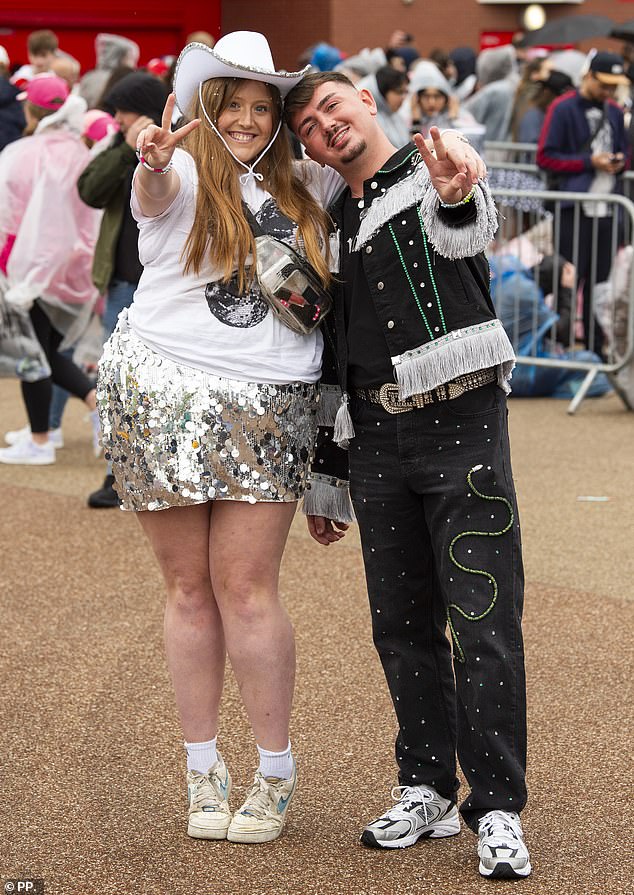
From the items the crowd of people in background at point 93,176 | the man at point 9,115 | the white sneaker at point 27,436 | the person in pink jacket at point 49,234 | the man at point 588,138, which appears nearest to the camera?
the crowd of people in background at point 93,176

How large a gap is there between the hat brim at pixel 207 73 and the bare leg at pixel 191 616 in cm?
97

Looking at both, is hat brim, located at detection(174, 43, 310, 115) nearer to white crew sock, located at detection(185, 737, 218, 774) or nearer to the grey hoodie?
white crew sock, located at detection(185, 737, 218, 774)

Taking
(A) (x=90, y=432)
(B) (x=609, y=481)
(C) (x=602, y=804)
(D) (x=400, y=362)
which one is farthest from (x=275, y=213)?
(A) (x=90, y=432)

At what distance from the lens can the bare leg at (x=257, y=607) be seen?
332 cm

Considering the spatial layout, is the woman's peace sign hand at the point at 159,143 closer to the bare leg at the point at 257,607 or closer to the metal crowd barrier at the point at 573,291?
the bare leg at the point at 257,607

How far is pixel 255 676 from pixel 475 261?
1.10 metres

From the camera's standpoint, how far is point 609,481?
7.41m

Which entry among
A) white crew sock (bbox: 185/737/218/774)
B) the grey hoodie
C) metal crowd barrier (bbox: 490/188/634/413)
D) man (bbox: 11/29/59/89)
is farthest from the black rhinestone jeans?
man (bbox: 11/29/59/89)

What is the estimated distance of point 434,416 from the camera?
320cm

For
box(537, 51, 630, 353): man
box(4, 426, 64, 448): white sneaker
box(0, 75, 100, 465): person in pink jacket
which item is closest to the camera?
box(0, 75, 100, 465): person in pink jacket

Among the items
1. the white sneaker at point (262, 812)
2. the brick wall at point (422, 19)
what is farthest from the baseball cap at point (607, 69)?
the brick wall at point (422, 19)


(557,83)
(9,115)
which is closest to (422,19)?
(557,83)

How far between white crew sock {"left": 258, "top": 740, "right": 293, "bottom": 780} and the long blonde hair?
3.69 ft

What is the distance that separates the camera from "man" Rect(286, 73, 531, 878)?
315cm
